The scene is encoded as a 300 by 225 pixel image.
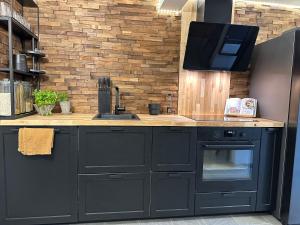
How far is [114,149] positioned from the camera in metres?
2.05

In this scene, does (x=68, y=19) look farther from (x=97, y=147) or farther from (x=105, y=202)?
(x=105, y=202)

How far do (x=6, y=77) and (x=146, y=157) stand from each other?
158cm

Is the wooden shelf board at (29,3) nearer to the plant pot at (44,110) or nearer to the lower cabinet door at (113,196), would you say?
the plant pot at (44,110)

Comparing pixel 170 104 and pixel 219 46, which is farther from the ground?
pixel 219 46

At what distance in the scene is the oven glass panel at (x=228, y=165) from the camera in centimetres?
227

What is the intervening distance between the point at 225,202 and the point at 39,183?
1.83 m

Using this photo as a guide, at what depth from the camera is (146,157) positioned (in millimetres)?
2104

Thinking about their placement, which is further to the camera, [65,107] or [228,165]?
[65,107]

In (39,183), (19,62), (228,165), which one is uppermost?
(19,62)

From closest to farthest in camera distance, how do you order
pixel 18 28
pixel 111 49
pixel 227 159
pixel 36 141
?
1. pixel 36 141
2. pixel 18 28
3. pixel 227 159
4. pixel 111 49

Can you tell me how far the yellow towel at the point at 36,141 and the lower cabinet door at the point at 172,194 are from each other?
1.00m

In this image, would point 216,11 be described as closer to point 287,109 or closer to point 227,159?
point 287,109

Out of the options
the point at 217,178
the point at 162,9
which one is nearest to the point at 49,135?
the point at 217,178

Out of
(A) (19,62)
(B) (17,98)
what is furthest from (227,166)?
(A) (19,62)
